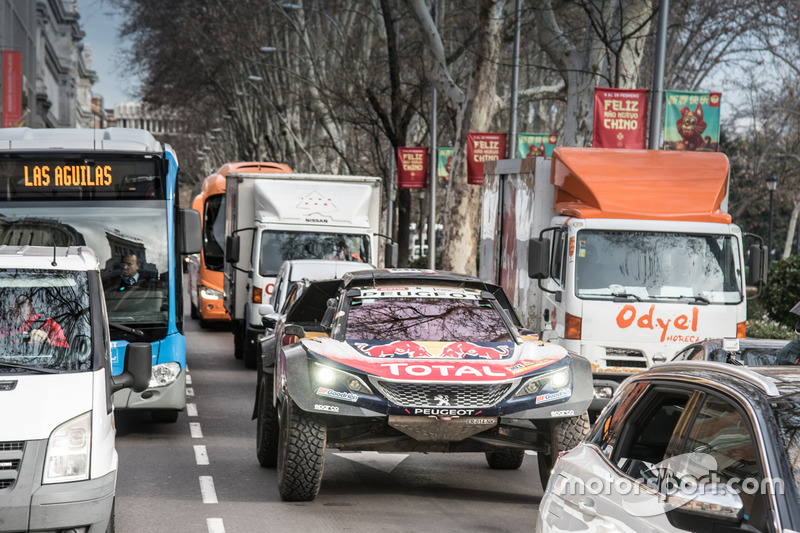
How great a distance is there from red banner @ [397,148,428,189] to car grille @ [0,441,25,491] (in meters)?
25.7

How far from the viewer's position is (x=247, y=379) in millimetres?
17906

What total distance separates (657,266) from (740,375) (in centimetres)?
Result: 923

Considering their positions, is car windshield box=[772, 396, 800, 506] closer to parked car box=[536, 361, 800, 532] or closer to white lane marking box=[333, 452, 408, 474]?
parked car box=[536, 361, 800, 532]

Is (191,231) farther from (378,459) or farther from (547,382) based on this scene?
(547,382)

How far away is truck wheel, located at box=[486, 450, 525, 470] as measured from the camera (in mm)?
10492

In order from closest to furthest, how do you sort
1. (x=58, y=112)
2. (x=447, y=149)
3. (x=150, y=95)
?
(x=447, y=149) → (x=150, y=95) → (x=58, y=112)

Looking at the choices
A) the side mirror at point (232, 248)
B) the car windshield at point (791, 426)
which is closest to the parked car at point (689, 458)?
the car windshield at point (791, 426)

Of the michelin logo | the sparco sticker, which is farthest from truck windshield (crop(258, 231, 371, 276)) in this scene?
the michelin logo

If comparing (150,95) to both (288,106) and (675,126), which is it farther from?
(675,126)

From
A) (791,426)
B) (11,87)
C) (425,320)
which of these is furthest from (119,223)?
(11,87)

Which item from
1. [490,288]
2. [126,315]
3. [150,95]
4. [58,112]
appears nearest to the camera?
[490,288]

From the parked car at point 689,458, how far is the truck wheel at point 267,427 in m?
5.24

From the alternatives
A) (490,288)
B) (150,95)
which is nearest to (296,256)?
(490,288)

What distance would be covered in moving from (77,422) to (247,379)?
38.7ft
